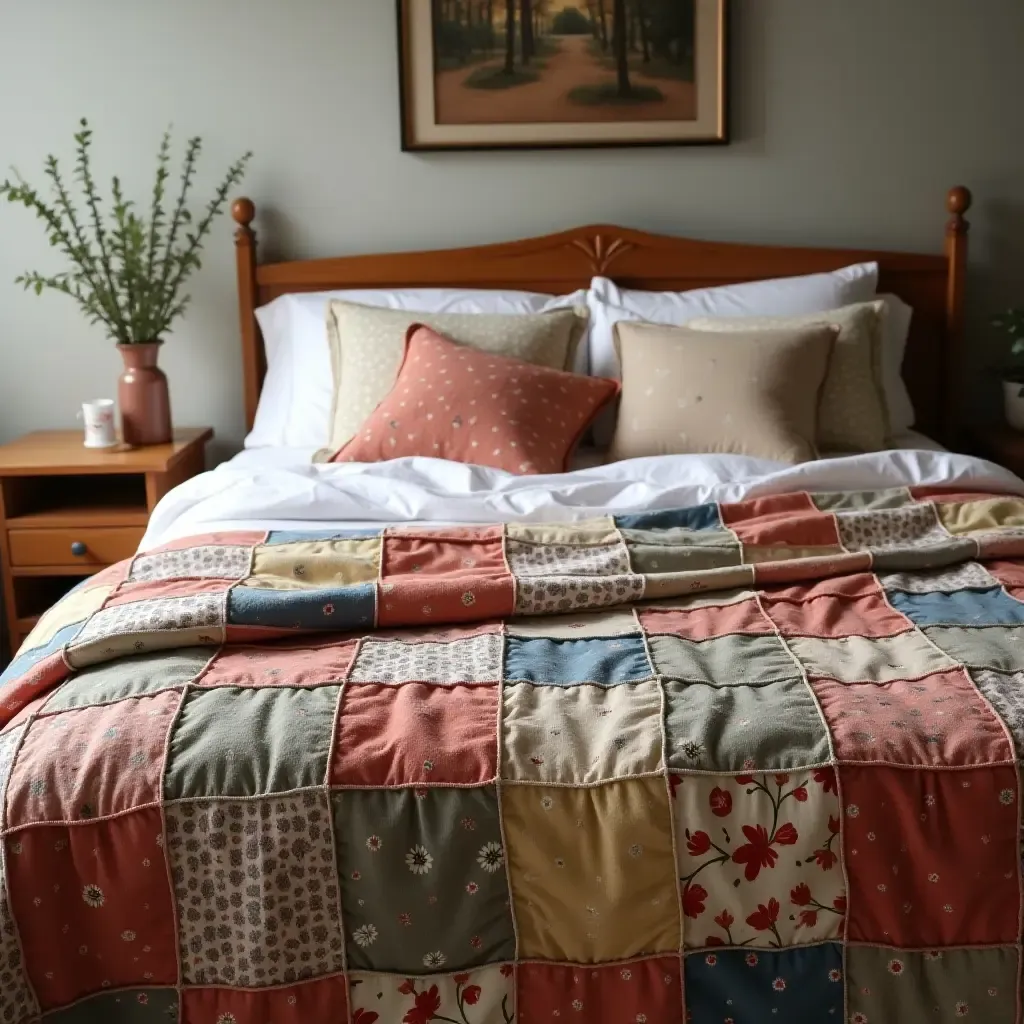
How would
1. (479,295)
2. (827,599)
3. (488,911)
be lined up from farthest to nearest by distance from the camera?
1. (479,295)
2. (827,599)
3. (488,911)

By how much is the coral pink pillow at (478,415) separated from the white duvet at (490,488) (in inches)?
5.0

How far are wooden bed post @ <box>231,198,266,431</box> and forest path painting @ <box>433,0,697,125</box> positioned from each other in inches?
22.1

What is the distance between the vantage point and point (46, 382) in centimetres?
330

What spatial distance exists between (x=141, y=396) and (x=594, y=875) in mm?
2041

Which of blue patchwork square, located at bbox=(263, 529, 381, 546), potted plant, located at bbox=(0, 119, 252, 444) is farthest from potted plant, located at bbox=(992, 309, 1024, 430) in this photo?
potted plant, located at bbox=(0, 119, 252, 444)

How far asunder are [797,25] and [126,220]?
1.75 m

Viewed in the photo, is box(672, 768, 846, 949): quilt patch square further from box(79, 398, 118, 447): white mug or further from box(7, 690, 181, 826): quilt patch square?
box(79, 398, 118, 447): white mug

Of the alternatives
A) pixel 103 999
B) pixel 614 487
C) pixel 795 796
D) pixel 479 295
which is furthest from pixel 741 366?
pixel 103 999

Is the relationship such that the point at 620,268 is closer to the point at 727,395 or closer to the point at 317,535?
the point at 727,395

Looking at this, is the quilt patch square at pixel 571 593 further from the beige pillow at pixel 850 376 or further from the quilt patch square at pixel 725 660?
the beige pillow at pixel 850 376

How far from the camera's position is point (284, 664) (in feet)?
5.33

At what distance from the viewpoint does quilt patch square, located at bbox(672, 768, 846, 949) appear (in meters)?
1.35

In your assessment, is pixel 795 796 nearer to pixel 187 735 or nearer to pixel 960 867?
pixel 960 867

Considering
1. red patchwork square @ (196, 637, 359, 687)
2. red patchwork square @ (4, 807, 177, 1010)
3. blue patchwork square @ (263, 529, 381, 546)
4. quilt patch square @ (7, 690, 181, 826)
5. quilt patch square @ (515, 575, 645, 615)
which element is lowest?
red patchwork square @ (4, 807, 177, 1010)
